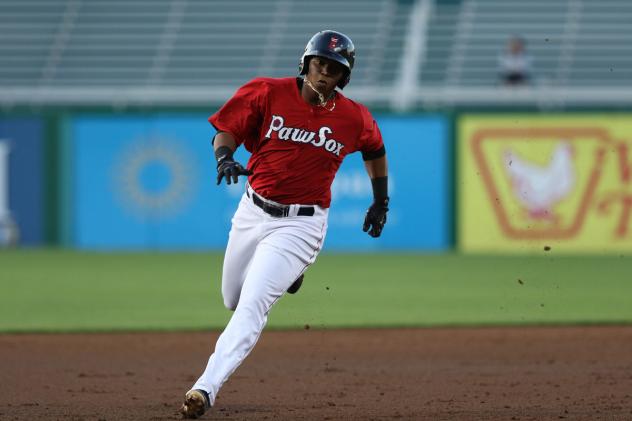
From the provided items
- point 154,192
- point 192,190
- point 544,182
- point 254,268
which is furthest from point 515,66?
point 254,268

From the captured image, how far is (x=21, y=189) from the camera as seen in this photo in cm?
1802

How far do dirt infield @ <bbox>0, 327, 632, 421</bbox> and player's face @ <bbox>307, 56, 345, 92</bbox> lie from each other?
66.6 inches

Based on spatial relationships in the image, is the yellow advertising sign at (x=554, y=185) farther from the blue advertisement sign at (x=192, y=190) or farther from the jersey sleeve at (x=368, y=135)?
the jersey sleeve at (x=368, y=135)

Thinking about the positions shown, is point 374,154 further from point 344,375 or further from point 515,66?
point 515,66

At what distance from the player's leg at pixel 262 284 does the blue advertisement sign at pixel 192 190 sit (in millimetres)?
11187

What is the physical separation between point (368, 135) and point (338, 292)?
6191 mm

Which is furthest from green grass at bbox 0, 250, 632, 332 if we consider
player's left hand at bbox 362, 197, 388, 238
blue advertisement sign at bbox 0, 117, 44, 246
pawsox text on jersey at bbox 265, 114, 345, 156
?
pawsox text on jersey at bbox 265, 114, 345, 156

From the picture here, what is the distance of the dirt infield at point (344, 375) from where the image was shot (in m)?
6.14

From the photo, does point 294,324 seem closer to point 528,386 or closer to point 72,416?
point 528,386

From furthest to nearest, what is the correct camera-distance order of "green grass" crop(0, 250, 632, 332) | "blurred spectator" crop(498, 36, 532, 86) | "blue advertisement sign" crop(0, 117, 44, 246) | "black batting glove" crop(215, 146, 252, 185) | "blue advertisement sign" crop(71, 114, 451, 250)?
"blurred spectator" crop(498, 36, 532, 86)
"blue advertisement sign" crop(0, 117, 44, 246)
"blue advertisement sign" crop(71, 114, 451, 250)
"green grass" crop(0, 250, 632, 332)
"black batting glove" crop(215, 146, 252, 185)

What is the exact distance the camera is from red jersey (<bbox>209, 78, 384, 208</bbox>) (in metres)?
6.11

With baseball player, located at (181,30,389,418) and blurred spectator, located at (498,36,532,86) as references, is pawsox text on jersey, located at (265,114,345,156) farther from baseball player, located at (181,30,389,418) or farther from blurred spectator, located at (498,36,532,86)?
blurred spectator, located at (498,36,532,86)

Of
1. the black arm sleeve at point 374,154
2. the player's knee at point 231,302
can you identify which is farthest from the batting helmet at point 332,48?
the player's knee at point 231,302

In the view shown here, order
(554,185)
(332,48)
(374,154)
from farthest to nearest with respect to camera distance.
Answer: (554,185) → (374,154) → (332,48)
